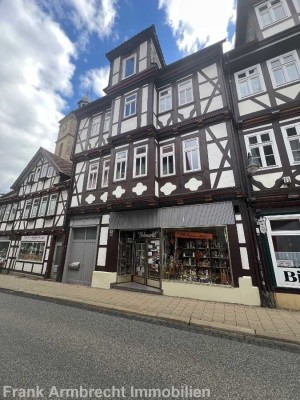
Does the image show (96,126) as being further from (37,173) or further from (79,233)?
(37,173)

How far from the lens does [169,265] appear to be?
900cm

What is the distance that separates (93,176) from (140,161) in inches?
156

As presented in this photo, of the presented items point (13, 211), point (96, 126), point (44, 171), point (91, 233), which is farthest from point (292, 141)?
point (13, 211)

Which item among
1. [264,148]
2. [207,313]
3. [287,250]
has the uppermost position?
[264,148]

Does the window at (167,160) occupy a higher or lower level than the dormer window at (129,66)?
lower

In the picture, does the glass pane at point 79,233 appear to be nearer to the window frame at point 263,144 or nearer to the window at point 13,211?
the window at point 13,211

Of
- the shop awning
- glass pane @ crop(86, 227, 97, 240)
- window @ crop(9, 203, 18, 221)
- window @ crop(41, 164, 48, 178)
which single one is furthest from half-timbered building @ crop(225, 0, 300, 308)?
window @ crop(9, 203, 18, 221)

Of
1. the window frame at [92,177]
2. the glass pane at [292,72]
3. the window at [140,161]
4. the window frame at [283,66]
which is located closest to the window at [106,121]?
the window frame at [92,177]

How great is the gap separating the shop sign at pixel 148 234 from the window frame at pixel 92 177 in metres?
4.20

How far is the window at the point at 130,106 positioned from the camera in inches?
450

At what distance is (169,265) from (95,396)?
661 cm

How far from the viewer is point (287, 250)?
7281mm

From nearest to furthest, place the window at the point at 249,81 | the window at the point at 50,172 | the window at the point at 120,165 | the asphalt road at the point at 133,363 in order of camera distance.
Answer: the asphalt road at the point at 133,363 < the window at the point at 249,81 < the window at the point at 120,165 < the window at the point at 50,172

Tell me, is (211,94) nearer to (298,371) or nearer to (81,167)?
(81,167)
